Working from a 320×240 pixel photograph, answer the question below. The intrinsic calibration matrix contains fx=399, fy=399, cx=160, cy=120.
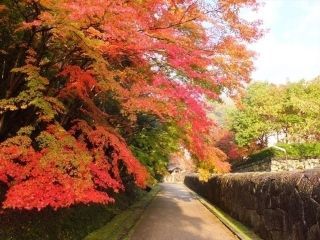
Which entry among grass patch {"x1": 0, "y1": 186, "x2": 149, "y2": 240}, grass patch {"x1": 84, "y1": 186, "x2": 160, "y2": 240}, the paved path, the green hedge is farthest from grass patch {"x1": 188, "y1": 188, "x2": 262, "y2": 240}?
the green hedge

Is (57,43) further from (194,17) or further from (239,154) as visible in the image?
(239,154)

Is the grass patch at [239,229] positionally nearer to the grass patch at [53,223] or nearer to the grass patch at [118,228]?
the grass patch at [118,228]

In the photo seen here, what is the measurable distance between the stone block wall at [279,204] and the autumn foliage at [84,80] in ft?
10.0

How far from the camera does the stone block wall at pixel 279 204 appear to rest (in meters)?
8.12

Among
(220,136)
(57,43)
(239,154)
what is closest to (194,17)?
(57,43)

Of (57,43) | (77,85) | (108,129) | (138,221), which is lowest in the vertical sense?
(138,221)

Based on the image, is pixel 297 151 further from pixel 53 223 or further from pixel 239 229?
pixel 53 223

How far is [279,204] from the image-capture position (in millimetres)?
10250

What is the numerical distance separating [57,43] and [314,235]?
7.85 metres

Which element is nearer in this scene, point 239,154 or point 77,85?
point 77,85

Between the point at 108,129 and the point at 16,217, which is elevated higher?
the point at 108,129

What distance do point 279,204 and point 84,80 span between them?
5.90 m

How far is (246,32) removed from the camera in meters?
13.9

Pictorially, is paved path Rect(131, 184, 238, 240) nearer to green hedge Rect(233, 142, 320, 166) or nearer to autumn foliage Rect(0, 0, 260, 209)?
autumn foliage Rect(0, 0, 260, 209)
